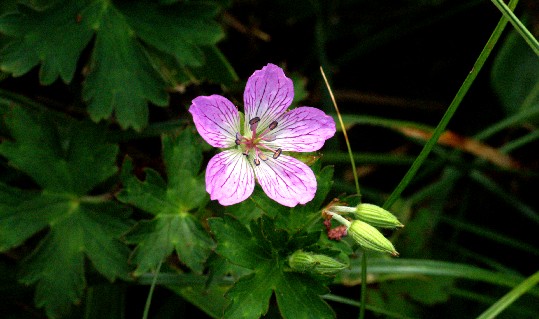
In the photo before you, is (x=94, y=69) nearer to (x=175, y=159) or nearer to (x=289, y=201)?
(x=175, y=159)

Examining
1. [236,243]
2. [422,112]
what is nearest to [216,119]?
[236,243]

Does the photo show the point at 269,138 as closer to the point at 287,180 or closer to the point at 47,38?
the point at 287,180

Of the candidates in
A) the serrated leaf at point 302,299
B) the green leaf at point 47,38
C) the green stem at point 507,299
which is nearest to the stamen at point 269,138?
the serrated leaf at point 302,299

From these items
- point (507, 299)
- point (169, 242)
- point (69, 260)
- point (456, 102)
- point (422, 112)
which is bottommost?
point (69, 260)

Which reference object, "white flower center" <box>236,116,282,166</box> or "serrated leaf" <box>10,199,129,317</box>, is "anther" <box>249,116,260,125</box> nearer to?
"white flower center" <box>236,116,282,166</box>

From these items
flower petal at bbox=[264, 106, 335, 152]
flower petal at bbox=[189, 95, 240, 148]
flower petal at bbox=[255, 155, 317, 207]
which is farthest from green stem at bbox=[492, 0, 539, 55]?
flower petal at bbox=[189, 95, 240, 148]
